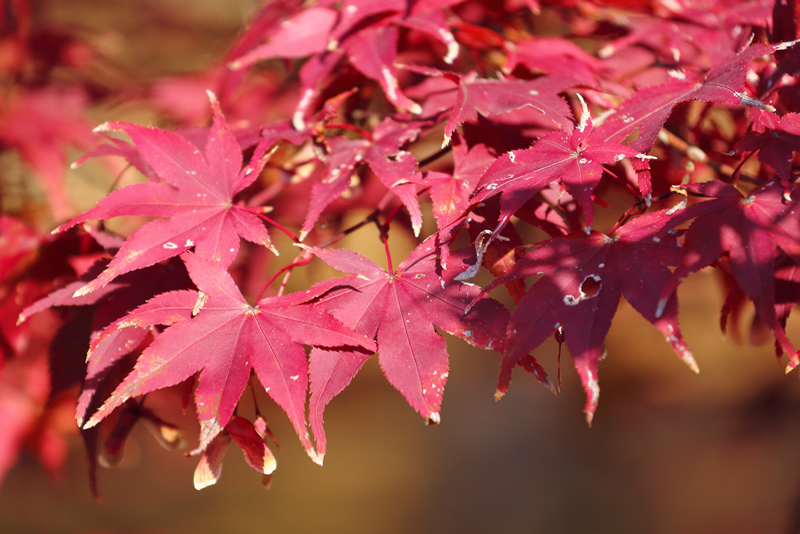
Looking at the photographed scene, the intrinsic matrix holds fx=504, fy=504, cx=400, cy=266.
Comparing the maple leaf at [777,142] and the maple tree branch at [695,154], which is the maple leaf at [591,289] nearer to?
the maple leaf at [777,142]

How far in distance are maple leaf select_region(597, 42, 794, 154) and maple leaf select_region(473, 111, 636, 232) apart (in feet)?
0.08

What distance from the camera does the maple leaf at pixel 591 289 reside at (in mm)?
431

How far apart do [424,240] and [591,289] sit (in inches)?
7.5

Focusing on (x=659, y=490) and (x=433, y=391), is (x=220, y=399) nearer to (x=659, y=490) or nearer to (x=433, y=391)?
(x=433, y=391)

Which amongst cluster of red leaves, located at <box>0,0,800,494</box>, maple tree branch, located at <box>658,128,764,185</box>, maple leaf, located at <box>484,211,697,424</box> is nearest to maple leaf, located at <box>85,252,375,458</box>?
cluster of red leaves, located at <box>0,0,800,494</box>

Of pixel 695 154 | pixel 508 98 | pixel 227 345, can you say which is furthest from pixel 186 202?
pixel 695 154

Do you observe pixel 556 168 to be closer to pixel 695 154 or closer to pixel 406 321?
pixel 406 321

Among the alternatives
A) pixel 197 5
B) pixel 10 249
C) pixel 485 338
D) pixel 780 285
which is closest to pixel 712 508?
pixel 780 285

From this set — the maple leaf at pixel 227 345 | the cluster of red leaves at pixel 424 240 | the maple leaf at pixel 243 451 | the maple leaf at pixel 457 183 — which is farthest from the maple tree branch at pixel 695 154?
the maple leaf at pixel 243 451

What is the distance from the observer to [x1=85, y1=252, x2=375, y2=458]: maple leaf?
1.59ft

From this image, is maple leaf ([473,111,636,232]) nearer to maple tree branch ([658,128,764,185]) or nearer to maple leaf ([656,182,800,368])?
maple leaf ([656,182,800,368])

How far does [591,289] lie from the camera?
0.47 metres

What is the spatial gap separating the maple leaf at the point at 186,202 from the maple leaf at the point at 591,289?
10.7 inches

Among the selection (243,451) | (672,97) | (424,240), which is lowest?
(243,451)
